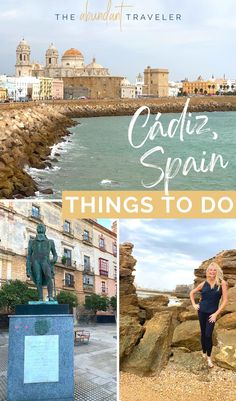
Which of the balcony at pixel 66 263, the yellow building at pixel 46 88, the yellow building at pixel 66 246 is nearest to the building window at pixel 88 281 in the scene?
the yellow building at pixel 66 246

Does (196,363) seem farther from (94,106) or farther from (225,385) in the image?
(94,106)

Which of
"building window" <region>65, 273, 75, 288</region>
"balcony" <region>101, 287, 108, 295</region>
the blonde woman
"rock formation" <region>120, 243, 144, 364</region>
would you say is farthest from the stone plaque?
"building window" <region>65, 273, 75, 288</region>

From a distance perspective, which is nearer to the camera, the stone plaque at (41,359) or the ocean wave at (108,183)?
the stone plaque at (41,359)

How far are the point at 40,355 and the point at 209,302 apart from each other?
878 mm

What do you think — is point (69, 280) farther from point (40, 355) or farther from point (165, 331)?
point (40, 355)

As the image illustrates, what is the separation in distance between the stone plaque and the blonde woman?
0.73 m

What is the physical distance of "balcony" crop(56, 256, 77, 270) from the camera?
4684 mm

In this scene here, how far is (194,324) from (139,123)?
1.91m

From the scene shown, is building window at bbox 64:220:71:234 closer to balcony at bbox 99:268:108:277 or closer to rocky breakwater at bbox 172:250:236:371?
balcony at bbox 99:268:108:277

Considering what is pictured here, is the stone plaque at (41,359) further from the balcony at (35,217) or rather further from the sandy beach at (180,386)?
the balcony at (35,217)

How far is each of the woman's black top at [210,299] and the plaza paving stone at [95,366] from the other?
0.59 m

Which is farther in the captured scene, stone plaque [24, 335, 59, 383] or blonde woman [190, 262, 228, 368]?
blonde woman [190, 262, 228, 368]

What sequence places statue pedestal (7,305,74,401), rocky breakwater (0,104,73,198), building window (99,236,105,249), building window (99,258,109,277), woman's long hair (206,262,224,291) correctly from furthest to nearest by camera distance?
rocky breakwater (0,104,73,198)
building window (99,258,109,277)
building window (99,236,105,249)
woman's long hair (206,262,224,291)
statue pedestal (7,305,74,401)

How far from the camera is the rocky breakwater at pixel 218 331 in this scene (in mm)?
3625
